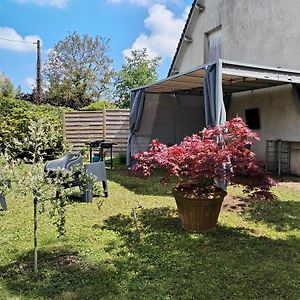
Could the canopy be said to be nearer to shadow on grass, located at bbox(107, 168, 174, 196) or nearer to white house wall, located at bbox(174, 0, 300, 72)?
white house wall, located at bbox(174, 0, 300, 72)

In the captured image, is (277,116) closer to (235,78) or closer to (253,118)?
(253,118)

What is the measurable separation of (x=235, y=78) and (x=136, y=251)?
6.30 meters

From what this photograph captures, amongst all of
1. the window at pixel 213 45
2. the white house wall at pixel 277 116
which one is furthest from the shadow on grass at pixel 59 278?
the window at pixel 213 45

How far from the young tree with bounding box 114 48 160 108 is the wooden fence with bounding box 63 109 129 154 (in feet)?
21.6

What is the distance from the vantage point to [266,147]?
11.2m

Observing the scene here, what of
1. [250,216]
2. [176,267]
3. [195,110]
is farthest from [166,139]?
[176,267]

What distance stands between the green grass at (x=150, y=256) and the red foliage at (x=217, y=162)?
30.3 inches

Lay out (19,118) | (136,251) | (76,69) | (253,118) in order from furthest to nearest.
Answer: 1. (76,69)
2. (19,118)
3. (253,118)
4. (136,251)

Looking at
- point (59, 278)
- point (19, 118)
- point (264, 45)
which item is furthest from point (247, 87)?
point (59, 278)

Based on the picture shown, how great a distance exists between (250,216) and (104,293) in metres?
3.42

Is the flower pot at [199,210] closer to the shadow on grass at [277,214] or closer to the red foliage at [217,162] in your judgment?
the red foliage at [217,162]

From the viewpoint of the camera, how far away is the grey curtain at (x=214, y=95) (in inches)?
280

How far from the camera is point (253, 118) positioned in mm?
11664

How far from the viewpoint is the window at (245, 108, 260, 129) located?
37.7ft
